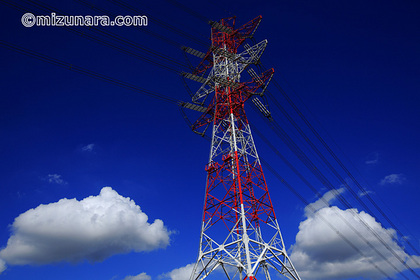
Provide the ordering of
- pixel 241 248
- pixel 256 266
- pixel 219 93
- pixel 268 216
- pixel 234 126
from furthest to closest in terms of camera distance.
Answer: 1. pixel 219 93
2. pixel 234 126
3. pixel 268 216
4. pixel 241 248
5. pixel 256 266

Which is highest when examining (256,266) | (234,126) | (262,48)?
(262,48)

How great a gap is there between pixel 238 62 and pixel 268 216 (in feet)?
61.9

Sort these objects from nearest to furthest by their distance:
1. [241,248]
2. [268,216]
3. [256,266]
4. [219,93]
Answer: [256,266]
[241,248]
[268,216]
[219,93]

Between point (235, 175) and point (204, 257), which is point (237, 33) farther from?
point (204, 257)

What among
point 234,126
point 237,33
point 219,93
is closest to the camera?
point 234,126

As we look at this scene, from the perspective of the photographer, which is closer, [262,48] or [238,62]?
[262,48]

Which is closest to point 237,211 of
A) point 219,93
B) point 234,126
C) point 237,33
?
point 234,126

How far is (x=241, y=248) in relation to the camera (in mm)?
23453

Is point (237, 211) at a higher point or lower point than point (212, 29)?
lower

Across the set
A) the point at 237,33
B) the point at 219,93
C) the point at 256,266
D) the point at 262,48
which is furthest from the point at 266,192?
the point at 237,33

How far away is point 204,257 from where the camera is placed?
2462 centimetres

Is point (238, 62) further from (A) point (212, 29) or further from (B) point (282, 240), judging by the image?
(B) point (282, 240)

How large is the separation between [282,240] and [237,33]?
25.8 m

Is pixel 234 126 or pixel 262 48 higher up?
pixel 262 48
